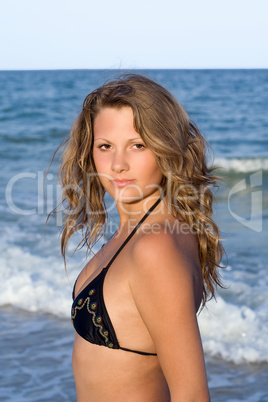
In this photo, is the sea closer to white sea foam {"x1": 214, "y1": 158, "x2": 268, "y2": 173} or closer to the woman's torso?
white sea foam {"x1": 214, "y1": 158, "x2": 268, "y2": 173}

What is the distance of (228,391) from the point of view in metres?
4.10

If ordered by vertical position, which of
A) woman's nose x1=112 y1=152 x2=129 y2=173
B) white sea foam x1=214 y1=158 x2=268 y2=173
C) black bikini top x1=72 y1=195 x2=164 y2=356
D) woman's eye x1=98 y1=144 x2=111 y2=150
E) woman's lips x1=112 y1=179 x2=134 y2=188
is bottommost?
black bikini top x1=72 y1=195 x2=164 y2=356

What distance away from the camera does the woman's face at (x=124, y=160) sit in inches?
77.5

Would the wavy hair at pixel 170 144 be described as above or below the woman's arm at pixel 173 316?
above

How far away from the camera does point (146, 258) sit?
66.6 inches

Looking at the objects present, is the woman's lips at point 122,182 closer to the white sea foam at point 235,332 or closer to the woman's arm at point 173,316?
the woman's arm at point 173,316

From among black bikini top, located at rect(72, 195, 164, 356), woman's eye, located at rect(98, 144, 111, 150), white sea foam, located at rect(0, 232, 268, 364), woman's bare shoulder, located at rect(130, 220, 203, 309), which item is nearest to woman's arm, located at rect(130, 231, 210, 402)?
woman's bare shoulder, located at rect(130, 220, 203, 309)

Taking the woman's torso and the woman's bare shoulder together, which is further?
the woman's torso

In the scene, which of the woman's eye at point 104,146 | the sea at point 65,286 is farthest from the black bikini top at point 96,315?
the sea at point 65,286

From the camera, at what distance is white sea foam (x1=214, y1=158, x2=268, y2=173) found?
43.8ft

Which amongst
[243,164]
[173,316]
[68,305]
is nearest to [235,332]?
[68,305]

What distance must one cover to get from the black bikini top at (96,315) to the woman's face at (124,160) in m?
0.09

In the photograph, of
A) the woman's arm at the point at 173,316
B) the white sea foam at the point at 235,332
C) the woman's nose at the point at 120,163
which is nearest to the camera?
the woman's arm at the point at 173,316

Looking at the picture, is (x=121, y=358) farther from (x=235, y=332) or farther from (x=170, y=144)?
(x=235, y=332)
